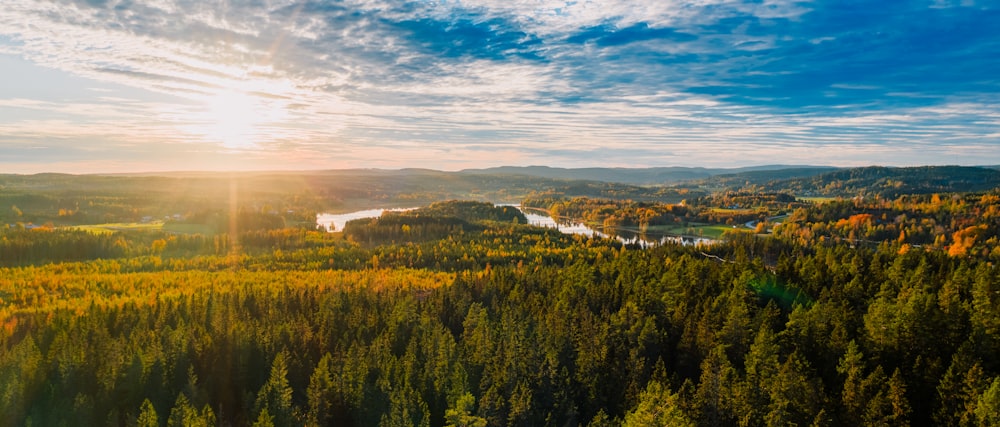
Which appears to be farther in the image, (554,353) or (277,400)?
(554,353)

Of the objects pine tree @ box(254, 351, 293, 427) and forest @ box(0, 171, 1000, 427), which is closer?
forest @ box(0, 171, 1000, 427)

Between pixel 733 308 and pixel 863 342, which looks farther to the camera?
pixel 733 308

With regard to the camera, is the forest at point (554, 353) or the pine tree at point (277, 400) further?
the pine tree at point (277, 400)

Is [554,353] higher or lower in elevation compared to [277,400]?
higher

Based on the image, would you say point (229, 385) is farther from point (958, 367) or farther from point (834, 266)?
point (834, 266)

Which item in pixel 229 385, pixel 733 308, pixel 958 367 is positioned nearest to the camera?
pixel 958 367

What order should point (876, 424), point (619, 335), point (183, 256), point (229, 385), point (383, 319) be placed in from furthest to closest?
point (183, 256), point (383, 319), point (229, 385), point (619, 335), point (876, 424)

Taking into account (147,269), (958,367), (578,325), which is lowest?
(147,269)

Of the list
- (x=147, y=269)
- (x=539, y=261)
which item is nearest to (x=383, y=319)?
(x=539, y=261)

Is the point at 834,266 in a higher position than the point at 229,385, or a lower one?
higher
